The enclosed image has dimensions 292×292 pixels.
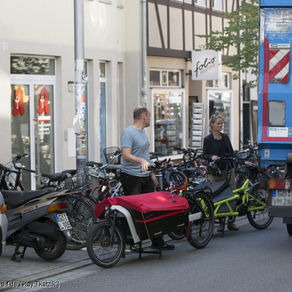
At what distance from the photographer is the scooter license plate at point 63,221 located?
9828 mm

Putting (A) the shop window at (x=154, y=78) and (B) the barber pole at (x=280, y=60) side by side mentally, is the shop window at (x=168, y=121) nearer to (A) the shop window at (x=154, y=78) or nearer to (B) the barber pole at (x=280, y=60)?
(A) the shop window at (x=154, y=78)

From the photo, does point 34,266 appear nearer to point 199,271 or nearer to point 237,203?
point 199,271

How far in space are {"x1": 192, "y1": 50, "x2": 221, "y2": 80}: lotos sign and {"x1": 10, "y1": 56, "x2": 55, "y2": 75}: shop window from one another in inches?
225

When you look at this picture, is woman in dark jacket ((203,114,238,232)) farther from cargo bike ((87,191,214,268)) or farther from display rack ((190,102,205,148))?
display rack ((190,102,205,148))

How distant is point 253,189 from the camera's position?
1291cm

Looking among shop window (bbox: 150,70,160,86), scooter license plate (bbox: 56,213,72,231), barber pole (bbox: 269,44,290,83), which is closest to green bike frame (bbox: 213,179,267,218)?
barber pole (bbox: 269,44,290,83)


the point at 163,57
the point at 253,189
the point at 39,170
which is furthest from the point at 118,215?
the point at 163,57

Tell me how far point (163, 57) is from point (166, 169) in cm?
1151

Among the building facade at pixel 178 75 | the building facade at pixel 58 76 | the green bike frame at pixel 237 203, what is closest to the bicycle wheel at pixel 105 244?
the green bike frame at pixel 237 203

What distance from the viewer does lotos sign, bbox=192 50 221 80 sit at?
21391mm

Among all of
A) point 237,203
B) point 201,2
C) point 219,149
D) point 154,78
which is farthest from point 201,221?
point 201,2

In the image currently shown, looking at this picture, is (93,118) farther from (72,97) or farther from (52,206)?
(52,206)

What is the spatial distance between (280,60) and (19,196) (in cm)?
364

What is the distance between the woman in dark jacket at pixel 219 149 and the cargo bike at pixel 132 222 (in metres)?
2.71
